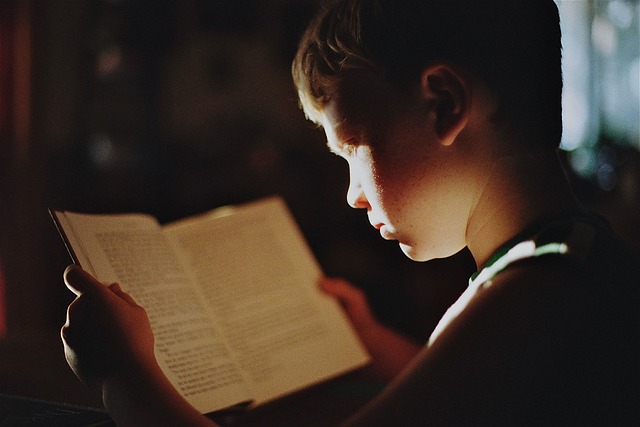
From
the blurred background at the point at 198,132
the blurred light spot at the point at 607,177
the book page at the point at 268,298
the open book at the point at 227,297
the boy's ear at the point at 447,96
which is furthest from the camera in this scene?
the blurred light spot at the point at 607,177

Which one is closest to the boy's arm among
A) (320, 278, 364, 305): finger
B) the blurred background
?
(320, 278, 364, 305): finger

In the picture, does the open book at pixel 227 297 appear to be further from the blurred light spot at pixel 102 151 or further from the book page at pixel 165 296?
the blurred light spot at pixel 102 151

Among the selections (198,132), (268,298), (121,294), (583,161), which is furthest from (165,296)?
(198,132)

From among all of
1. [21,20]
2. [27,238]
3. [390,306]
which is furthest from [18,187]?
[390,306]

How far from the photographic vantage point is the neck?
2.13ft

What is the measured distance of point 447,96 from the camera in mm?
646

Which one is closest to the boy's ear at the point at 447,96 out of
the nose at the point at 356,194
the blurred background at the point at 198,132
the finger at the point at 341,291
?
the nose at the point at 356,194

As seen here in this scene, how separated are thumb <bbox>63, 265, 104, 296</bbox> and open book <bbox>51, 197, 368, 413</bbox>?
3 cm

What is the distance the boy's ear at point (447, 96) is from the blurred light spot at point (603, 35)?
2911 millimetres

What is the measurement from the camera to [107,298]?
0.67 m

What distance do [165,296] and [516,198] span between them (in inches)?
15.5

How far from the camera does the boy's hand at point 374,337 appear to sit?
Answer: 1.12m

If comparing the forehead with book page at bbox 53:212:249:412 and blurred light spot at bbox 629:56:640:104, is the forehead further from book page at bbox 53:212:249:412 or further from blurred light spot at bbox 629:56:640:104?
blurred light spot at bbox 629:56:640:104

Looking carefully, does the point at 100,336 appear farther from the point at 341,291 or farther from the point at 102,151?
the point at 102,151
